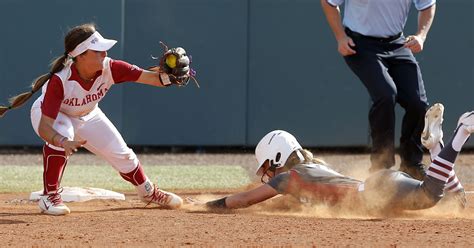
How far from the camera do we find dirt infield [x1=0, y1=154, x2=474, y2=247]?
6480 millimetres

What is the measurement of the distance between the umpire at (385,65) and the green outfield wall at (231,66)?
4405 millimetres

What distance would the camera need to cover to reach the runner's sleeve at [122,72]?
8195mm

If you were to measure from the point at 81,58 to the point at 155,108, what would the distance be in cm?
575

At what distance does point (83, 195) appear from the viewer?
9164mm

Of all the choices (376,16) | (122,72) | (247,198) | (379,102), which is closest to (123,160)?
(122,72)

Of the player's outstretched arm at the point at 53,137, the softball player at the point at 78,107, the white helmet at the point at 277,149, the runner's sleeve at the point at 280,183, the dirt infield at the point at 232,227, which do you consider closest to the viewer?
the dirt infield at the point at 232,227

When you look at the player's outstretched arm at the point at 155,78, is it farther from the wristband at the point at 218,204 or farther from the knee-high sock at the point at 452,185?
the knee-high sock at the point at 452,185

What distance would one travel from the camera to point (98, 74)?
808cm

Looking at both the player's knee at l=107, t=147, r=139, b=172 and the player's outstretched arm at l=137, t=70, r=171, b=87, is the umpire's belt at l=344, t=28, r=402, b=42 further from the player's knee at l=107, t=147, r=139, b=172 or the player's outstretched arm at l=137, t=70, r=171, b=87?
the player's knee at l=107, t=147, r=139, b=172

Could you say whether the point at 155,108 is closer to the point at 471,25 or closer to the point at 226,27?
the point at 226,27

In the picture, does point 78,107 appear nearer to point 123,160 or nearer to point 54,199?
point 123,160


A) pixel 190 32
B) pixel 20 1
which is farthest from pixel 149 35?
pixel 20 1

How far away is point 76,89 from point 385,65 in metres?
2.79

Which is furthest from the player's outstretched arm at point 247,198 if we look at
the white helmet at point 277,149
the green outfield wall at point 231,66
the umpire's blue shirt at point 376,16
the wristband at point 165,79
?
the green outfield wall at point 231,66
